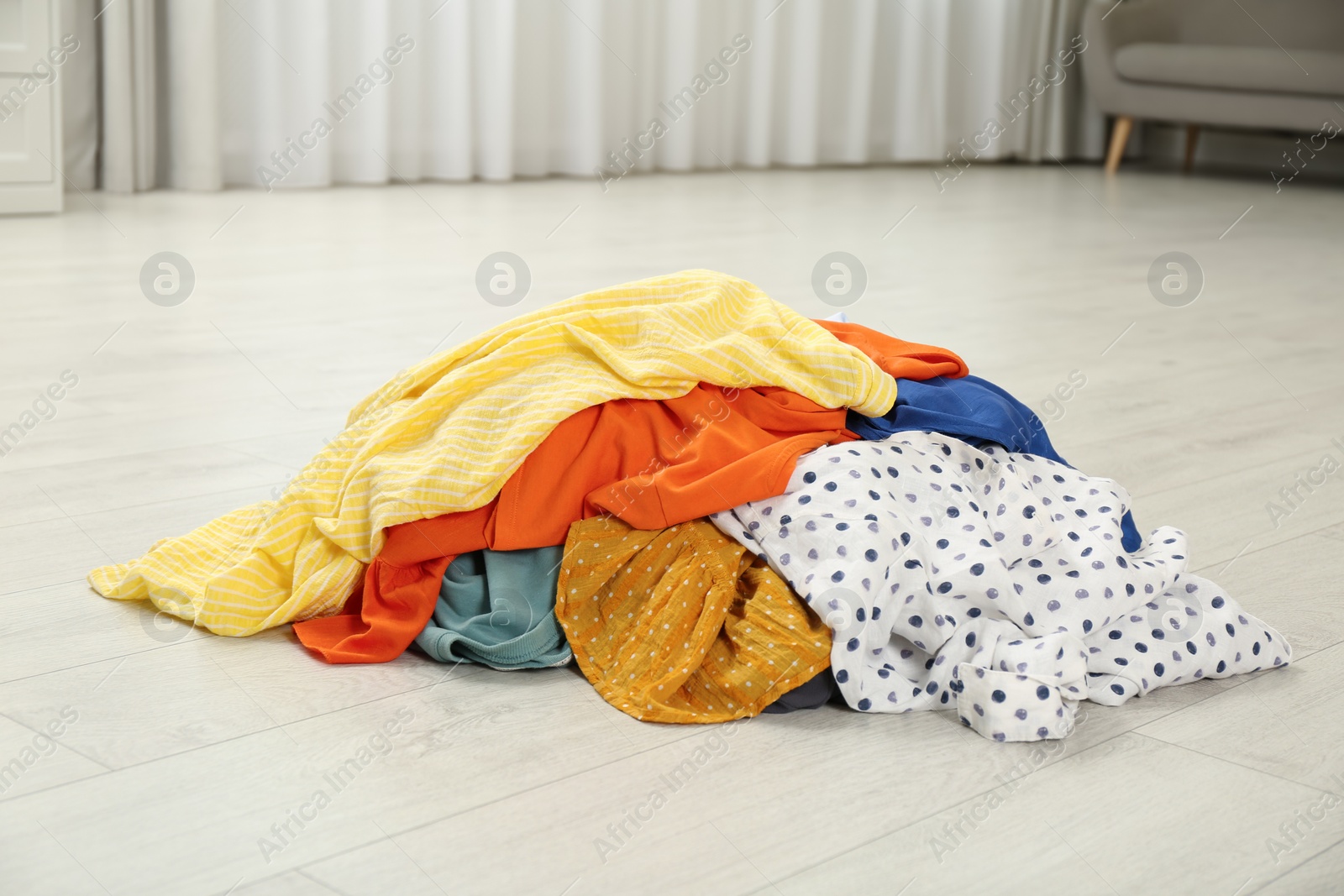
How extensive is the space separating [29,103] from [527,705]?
2.72m

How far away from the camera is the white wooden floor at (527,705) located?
0.82m

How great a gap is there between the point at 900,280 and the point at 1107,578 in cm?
186

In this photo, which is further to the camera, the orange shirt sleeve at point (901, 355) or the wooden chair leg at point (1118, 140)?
the wooden chair leg at point (1118, 140)

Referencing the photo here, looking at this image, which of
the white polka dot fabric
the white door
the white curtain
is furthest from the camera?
the white curtain

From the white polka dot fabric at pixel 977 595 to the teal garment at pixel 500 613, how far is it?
163 mm

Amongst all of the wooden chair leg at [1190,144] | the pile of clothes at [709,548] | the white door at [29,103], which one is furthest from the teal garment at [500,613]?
the wooden chair leg at [1190,144]

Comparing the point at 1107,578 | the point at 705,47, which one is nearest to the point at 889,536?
the point at 1107,578

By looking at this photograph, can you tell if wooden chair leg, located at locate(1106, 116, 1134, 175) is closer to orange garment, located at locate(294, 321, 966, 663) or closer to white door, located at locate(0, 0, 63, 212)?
white door, located at locate(0, 0, 63, 212)

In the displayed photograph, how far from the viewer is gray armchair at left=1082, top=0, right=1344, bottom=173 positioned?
15.6 feet

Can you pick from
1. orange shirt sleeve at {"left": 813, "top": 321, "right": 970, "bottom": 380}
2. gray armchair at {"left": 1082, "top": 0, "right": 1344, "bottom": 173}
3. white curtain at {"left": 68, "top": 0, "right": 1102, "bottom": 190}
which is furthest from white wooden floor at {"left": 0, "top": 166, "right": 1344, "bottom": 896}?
gray armchair at {"left": 1082, "top": 0, "right": 1344, "bottom": 173}

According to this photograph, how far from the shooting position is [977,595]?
105 centimetres

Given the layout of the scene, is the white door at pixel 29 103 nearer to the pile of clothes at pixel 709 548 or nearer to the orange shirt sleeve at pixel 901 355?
the pile of clothes at pixel 709 548

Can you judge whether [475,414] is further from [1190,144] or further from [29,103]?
[1190,144]

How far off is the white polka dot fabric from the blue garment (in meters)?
0.03
